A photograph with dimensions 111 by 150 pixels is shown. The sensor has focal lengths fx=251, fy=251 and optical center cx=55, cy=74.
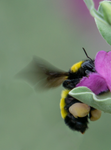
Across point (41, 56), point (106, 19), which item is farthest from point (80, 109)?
point (41, 56)

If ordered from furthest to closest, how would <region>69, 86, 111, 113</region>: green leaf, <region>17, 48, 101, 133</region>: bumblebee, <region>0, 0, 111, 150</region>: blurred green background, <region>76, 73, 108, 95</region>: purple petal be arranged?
<region>0, 0, 111, 150</region>: blurred green background → <region>17, 48, 101, 133</region>: bumblebee → <region>76, 73, 108, 95</region>: purple petal → <region>69, 86, 111, 113</region>: green leaf

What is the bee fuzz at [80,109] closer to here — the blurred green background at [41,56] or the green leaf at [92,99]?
the green leaf at [92,99]

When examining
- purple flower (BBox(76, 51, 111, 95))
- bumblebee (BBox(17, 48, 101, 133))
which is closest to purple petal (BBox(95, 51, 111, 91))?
purple flower (BBox(76, 51, 111, 95))

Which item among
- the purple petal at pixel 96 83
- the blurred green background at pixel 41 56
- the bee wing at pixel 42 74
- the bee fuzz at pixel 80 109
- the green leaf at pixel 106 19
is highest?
the green leaf at pixel 106 19

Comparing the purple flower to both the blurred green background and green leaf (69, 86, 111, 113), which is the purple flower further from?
the blurred green background

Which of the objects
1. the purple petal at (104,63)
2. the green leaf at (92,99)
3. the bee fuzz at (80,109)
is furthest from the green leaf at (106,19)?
the bee fuzz at (80,109)

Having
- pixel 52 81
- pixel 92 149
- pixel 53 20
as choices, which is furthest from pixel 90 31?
pixel 52 81

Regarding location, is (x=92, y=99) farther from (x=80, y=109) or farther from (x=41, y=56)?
(x=41, y=56)
